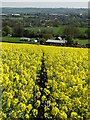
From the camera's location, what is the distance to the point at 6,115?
4855 millimetres

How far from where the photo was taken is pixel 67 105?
16.8ft

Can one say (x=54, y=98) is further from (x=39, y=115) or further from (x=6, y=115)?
(x=6, y=115)

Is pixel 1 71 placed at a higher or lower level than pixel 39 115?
higher

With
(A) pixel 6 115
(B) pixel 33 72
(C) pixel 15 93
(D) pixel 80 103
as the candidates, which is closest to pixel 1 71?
(B) pixel 33 72

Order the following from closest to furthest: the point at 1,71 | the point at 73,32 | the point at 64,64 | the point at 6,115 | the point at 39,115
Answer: the point at 6,115, the point at 39,115, the point at 1,71, the point at 64,64, the point at 73,32

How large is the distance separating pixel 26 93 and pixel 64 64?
150 inches

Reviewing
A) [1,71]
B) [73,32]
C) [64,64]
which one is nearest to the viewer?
[1,71]

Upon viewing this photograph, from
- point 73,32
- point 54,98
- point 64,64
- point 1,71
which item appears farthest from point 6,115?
point 73,32

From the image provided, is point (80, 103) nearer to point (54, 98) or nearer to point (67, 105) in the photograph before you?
point (67, 105)

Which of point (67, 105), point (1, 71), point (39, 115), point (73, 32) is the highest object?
point (73, 32)

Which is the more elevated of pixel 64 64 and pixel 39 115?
pixel 64 64

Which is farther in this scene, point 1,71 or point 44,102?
point 1,71

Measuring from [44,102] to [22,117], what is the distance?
0.99 m

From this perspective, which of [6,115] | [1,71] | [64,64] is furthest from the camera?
[64,64]
